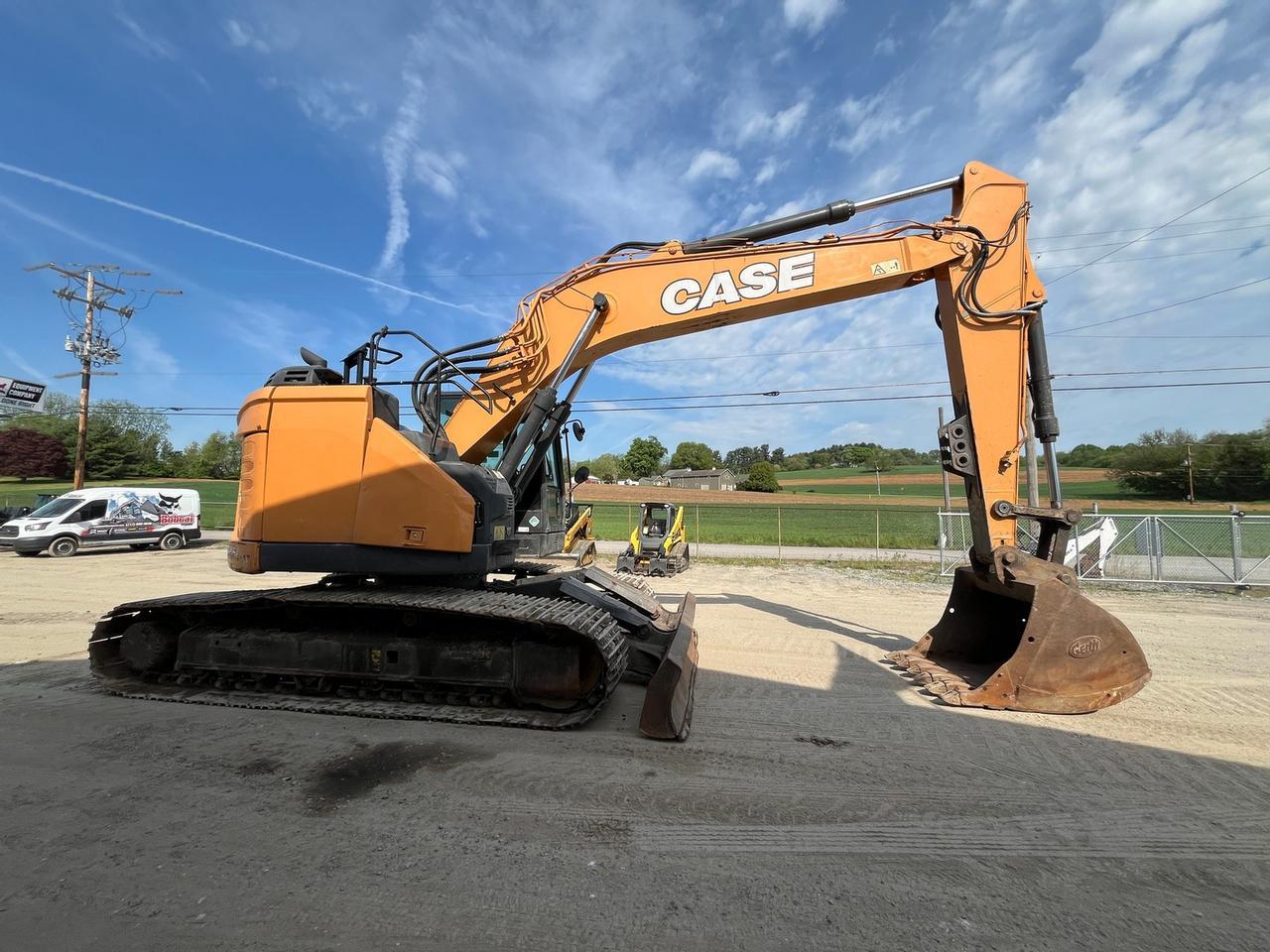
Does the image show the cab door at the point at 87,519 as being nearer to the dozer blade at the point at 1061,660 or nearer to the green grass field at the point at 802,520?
the green grass field at the point at 802,520

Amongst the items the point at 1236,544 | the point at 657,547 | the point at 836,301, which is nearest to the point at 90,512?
the point at 657,547

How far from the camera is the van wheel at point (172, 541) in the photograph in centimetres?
1953

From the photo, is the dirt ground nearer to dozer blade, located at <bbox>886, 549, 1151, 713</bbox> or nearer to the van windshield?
dozer blade, located at <bbox>886, 549, 1151, 713</bbox>

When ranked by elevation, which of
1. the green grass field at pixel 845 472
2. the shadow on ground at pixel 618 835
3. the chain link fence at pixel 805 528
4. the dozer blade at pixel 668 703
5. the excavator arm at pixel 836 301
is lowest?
the shadow on ground at pixel 618 835

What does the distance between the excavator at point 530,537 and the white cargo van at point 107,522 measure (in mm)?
16903

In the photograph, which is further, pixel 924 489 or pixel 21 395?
pixel 924 489

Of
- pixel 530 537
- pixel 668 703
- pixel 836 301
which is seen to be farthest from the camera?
pixel 530 537

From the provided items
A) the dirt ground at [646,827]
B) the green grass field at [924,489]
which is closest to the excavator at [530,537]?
the dirt ground at [646,827]

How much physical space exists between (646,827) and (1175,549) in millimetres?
15033

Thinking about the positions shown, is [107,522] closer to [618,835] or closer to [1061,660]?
[618,835]

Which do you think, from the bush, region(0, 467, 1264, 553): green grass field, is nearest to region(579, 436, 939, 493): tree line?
the bush

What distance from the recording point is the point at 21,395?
29.4 metres

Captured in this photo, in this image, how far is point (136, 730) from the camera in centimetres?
420

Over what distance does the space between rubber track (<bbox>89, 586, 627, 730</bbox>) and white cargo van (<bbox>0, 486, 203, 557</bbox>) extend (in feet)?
55.4
